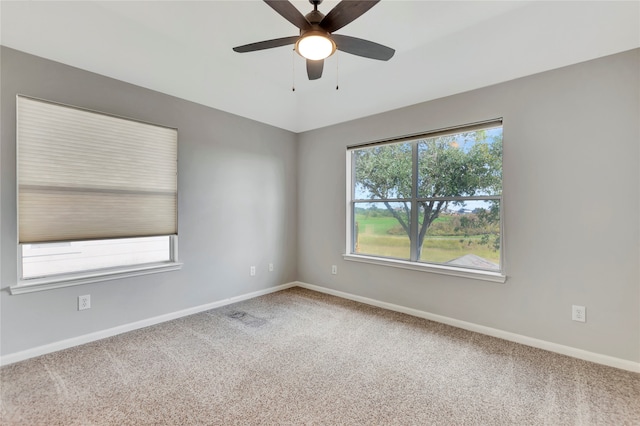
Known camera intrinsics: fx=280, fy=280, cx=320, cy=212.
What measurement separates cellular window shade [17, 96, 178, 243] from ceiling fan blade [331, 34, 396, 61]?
2.09m

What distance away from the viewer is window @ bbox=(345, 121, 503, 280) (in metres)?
2.84

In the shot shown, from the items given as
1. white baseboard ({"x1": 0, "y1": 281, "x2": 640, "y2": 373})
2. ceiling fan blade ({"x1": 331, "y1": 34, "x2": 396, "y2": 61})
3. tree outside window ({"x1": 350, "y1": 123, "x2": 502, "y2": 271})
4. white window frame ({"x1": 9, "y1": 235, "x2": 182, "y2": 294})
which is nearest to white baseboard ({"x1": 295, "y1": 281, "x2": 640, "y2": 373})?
white baseboard ({"x1": 0, "y1": 281, "x2": 640, "y2": 373})

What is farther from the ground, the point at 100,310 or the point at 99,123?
the point at 99,123

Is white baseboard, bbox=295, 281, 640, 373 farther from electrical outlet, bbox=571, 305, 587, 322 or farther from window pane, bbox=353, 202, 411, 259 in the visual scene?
window pane, bbox=353, 202, 411, 259

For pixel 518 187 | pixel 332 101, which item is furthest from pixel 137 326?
pixel 518 187

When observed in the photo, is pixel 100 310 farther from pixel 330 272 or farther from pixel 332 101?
pixel 332 101

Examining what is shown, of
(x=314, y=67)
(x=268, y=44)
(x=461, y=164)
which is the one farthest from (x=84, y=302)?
(x=461, y=164)

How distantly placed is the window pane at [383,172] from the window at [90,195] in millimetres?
2290

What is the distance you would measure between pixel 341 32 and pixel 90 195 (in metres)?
2.77

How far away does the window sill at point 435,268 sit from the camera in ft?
8.90

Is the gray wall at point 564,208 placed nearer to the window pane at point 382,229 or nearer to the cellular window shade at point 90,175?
the window pane at point 382,229

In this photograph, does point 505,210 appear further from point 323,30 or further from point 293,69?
point 293,69

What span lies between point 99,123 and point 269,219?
2.18 m

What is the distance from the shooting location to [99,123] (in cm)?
257
